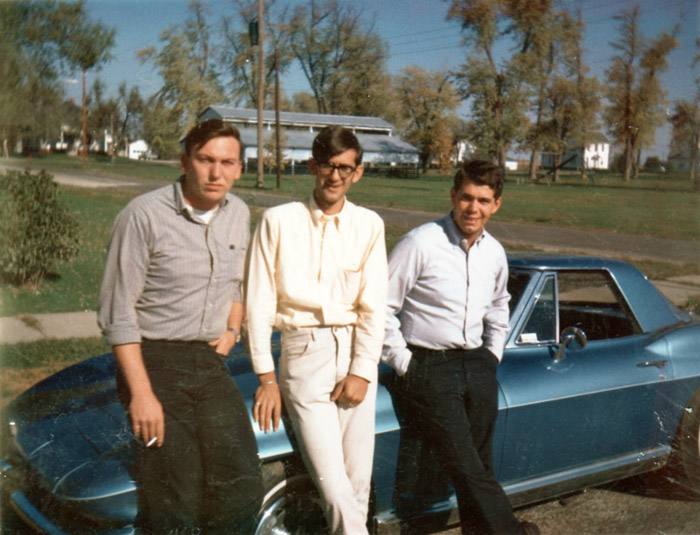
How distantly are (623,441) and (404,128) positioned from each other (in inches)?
131

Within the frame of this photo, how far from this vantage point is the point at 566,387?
305 cm

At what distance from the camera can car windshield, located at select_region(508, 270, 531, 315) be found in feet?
10.7

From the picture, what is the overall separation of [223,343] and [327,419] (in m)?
0.44

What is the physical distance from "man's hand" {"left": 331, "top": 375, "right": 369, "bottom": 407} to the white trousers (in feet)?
0.07

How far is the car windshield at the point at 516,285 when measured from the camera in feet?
10.7

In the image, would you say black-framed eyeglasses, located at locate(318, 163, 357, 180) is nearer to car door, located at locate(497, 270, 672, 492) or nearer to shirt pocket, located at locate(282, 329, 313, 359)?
shirt pocket, located at locate(282, 329, 313, 359)

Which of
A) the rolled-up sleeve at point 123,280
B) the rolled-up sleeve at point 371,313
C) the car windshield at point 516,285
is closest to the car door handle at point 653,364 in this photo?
the car windshield at point 516,285

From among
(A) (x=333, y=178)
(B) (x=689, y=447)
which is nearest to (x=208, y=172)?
(A) (x=333, y=178)

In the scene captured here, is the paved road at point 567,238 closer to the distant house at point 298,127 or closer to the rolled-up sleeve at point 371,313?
the distant house at point 298,127

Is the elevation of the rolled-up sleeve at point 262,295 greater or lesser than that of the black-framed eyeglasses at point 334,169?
lesser

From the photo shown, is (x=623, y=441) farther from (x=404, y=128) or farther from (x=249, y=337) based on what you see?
(x=404, y=128)

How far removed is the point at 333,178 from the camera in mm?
2312

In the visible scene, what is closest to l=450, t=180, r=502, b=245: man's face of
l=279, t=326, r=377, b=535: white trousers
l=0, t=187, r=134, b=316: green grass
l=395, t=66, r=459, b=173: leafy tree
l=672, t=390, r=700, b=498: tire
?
l=279, t=326, r=377, b=535: white trousers

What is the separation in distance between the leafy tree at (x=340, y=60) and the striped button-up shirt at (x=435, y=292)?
5.79ft
